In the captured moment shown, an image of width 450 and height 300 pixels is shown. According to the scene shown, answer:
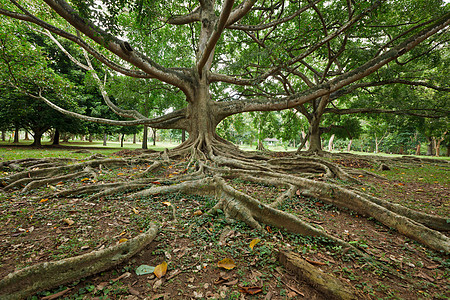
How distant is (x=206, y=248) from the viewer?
7.36 ft

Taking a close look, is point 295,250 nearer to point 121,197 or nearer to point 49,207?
point 121,197

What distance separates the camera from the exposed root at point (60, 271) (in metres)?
1.41

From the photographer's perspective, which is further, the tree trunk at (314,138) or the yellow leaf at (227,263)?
the tree trunk at (314,138)

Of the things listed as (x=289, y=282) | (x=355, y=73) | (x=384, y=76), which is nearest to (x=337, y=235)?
(x=289, y=282)

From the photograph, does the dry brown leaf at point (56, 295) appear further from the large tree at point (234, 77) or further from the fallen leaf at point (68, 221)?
the fallen leaf at point (68, 221)

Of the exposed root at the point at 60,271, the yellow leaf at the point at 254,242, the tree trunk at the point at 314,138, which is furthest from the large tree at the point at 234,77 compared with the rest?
Result: the tree trunk at the point at 314,138

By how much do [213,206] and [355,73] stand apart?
5.60 meters

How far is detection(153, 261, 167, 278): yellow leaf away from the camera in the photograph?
1.81 metres

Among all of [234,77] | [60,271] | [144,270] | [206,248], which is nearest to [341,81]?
[234,77]

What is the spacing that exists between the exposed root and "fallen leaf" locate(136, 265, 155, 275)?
0.69 ft

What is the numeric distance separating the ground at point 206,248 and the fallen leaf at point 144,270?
0.04 meters

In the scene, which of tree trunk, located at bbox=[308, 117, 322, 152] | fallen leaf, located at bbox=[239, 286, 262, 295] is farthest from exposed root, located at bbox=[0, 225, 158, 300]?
tree trunk, located at bbox=[308, 117, 322, 152]

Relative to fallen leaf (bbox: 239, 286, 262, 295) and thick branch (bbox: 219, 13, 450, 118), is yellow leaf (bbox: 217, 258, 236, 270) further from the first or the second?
thick branch (bbox: 219, 13, 450, 118)

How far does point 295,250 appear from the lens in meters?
2.17
